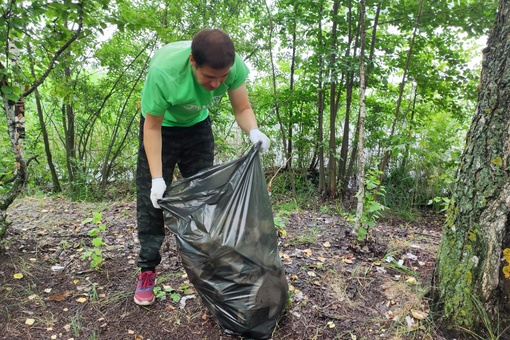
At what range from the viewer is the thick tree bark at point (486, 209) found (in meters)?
1.48

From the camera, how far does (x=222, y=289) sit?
1.64 meters

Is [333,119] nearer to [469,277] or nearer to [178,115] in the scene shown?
[178,115]

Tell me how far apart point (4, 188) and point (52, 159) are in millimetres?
3824

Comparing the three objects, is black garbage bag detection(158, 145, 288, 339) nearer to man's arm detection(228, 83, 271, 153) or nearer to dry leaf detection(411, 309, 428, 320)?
man's arm detection(228, 83, 271, 153)

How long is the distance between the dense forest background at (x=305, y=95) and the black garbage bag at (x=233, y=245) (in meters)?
1.96

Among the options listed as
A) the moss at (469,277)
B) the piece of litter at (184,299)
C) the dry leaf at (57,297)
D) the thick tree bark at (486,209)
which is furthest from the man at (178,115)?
the moss at (469,277)

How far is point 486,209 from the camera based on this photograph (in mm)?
1523

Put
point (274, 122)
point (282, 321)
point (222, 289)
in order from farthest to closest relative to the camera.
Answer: point (274, 122), point (282, 321), point (222, 289)

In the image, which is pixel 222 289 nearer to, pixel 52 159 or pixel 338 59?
pixel 338 59

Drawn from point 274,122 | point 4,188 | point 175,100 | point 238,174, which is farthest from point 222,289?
point 274,122

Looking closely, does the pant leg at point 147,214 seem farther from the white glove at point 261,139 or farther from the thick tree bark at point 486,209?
the thick tree bark at point 486,209

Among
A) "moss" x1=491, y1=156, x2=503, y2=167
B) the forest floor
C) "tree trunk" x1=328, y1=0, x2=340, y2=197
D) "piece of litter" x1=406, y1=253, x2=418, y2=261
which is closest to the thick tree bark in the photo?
"moss" x1=491, y1=156, x2=503, y2=167

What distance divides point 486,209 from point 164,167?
1.64 m

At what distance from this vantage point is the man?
1.48 m
